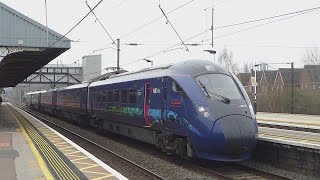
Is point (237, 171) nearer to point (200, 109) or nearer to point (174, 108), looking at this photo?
point (200, 109)

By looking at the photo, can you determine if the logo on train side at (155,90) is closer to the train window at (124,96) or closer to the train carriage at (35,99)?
the train window at (124,96)

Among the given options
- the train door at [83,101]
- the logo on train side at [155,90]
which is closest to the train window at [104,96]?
the train door at [83,101]

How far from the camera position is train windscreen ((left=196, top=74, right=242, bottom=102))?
1170 centimetres

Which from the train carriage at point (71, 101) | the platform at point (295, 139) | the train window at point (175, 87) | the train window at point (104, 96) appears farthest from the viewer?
the train carriage at point (71, 101)

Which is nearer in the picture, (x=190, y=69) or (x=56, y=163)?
(x=56, y=163)

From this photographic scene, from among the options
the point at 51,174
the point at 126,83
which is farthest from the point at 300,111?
the point at 51,174

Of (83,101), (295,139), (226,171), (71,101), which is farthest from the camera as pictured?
(71,101)

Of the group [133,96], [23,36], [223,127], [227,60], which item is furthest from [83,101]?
[227,60]

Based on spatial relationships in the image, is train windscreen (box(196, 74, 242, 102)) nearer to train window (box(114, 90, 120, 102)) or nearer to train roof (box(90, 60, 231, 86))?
train roof (box(90, 60, 231, 86))

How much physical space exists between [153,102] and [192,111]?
2.74 meters

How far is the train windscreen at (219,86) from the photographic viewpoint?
38.4 ft

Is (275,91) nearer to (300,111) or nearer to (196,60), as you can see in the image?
(300,111)

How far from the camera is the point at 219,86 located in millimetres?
12016

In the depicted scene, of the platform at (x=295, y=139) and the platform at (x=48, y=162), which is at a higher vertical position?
the platform at (x=295, y=139)
